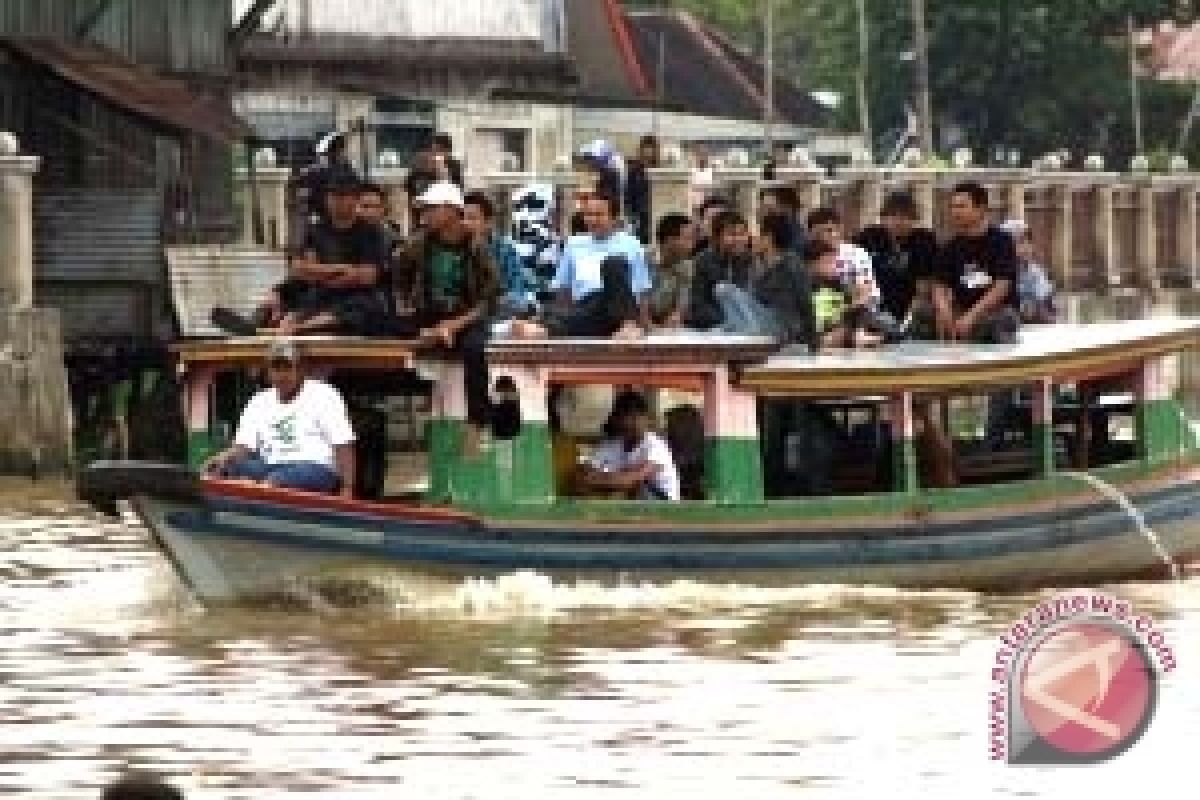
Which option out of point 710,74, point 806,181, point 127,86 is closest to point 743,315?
point 127,86

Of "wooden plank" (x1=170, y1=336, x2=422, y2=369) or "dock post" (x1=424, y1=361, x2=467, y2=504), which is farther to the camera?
"dock post" (x1=424, y1=361, x2=467, y2=504)

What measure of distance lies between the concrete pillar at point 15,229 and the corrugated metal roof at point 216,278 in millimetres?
2024

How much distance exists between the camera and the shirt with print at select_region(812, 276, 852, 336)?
888 inches

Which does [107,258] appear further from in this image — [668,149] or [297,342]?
[297,342]

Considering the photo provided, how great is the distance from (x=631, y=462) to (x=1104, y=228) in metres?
26.8

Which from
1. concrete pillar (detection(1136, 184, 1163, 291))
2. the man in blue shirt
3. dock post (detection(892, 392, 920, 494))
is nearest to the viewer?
the man in blue shirt

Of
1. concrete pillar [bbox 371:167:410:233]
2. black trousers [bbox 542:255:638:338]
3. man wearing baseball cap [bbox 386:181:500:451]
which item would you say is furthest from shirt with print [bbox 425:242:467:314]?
concrete pillar [bbox 371:167:410:233]

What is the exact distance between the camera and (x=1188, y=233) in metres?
50.2

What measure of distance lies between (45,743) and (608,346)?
15.3 feet

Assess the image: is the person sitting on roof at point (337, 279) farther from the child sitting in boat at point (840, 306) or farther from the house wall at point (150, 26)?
the house wall at point (150, 26)

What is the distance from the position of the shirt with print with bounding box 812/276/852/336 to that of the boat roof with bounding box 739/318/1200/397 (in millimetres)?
400

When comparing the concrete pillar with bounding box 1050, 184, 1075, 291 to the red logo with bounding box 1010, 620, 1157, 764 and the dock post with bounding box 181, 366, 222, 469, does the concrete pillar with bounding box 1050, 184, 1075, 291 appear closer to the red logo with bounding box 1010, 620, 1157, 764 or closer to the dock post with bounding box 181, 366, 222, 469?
the dock post with bounding box 181, 366, 222, 469

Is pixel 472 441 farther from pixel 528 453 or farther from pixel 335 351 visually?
pixel 335 351

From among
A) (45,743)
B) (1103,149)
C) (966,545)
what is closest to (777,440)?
(966,545)
